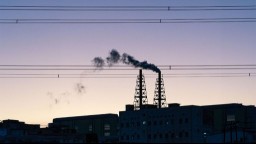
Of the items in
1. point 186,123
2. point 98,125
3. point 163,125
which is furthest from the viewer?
point 98,125

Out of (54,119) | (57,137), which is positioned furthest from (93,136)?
(54,119)

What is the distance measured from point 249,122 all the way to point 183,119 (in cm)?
1331

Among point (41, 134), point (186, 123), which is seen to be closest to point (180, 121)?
point (186, 123)

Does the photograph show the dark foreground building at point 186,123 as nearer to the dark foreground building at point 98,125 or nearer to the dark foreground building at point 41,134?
the dark foreground building at point 41,134

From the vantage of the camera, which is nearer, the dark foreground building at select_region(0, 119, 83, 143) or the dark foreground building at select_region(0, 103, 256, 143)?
the dark foreground building at select_region(0, 119, 83, 143)

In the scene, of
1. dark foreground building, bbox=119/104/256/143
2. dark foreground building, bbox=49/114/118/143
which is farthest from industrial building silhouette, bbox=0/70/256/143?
dark foreground building, bbox=49/114/118/143

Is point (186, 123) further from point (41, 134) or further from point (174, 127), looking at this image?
point (41, 134)

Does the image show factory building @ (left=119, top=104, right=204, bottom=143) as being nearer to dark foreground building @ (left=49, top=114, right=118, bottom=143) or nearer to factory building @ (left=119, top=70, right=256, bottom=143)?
factory building @ (left=119, top=70, right=256, bottom=143)

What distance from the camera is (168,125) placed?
4331 inches

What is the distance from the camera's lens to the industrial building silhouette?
10531cm

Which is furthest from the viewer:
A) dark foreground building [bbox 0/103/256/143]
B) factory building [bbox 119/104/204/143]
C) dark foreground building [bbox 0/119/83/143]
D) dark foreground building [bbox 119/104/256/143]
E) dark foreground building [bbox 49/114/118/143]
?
dark foreground building [bbox 49/114/118/143]

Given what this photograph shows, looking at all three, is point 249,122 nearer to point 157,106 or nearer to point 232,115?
point 232,115

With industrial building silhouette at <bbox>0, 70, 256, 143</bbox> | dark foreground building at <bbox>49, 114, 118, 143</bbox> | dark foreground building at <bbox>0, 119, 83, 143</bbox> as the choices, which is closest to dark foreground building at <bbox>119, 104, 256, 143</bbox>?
industrial building silhouette at <bbox>0, 70, 256, 143</bbox>

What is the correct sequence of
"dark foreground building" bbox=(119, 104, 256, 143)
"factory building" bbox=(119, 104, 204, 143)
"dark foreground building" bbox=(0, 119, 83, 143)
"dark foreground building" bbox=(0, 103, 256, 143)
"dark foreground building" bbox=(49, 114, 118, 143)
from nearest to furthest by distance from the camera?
"dark foreground building" bbox=(0, 119, 83, 143) → "dark foreground building" bbox=(0, 103, 256, 143) → "dark foreground building" bbox=(119, 104, 256, 143) → "factory building" bbox=(119, 104, 204, 143) → "dark foreground building" bbox=(49, 114, 118, 143)
